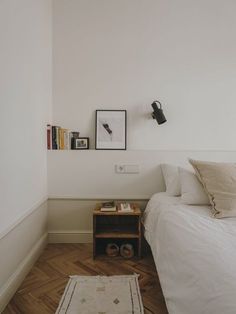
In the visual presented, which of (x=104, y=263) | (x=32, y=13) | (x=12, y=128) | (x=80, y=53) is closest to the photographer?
(x=12, y=128)

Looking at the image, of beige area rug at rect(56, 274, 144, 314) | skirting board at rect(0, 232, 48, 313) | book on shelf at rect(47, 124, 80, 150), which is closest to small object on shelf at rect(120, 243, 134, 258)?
beige area rug at rect(56, 274, 144, 314)

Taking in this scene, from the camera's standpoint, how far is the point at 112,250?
2252mm

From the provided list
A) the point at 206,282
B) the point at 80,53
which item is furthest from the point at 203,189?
the point at 80,53

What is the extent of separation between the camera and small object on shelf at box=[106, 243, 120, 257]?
2.25 m

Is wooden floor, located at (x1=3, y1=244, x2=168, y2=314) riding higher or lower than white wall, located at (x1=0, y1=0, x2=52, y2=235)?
lower

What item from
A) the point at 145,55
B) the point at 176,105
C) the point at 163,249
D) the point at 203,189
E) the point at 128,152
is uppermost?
the point at 145,55

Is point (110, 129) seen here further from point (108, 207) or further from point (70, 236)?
point (70, 236)

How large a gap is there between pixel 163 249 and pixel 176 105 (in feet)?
5.28

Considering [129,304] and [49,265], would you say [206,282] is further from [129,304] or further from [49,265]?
[49,265]

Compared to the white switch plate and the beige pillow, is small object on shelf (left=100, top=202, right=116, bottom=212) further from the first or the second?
the beige pillow

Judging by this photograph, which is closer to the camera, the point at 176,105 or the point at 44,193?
the point at 44,193

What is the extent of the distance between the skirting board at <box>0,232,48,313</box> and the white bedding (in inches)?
39.1

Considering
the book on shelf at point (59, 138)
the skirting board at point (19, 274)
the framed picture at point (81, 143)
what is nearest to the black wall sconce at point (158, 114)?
the framed picture at point (81, 143)

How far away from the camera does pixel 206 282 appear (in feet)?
3.10
